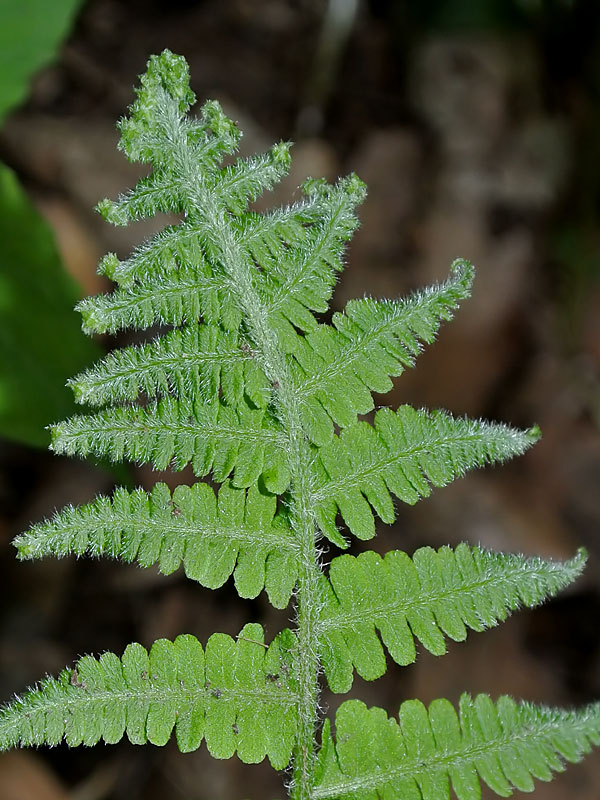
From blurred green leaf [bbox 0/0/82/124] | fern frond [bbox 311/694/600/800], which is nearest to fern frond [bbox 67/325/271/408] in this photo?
fern frond [bbox 311/694/600/800]

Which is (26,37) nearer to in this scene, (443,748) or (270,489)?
(270,489)

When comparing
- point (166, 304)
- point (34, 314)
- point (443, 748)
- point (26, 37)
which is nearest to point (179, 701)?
point (443, 748)

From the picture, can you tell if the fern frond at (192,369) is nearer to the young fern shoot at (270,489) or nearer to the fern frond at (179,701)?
the young fern shoot at (270,489)

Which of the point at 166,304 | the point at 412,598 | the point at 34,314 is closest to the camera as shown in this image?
the point at 166,304

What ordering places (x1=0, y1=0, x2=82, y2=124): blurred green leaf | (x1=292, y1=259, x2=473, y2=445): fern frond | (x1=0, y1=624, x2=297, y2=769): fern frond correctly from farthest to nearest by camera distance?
(x1=0, y1=0, x2=82, y2=124): blurred green leaf, (x1=292, y1=259, x2=473, y2=445): fern frond, (x1=0, y1=624, x2=297, y2=769): fern frond

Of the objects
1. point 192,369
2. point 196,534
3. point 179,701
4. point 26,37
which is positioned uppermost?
point 26,37

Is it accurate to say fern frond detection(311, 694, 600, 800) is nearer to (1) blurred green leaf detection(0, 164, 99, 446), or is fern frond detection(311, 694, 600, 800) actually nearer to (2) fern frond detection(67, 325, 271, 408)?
(2) fern frond detection(67, 325, 271, 408)

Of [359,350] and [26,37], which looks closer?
[359,350]
